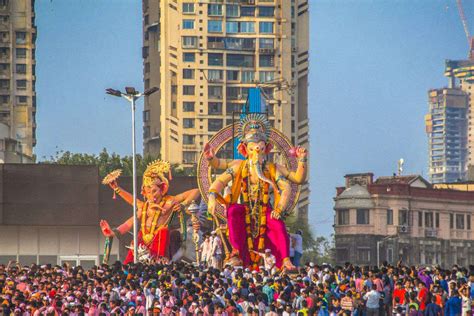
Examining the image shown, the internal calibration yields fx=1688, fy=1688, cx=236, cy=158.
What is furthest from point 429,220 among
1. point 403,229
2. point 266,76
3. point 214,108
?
point 214,108

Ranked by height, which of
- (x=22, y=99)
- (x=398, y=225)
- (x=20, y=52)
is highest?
(x=20, y=52)

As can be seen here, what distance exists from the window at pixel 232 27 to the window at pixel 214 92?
16.9 ft

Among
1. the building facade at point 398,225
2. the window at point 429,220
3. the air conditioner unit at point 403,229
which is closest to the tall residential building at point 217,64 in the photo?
the building facade at point 398,225

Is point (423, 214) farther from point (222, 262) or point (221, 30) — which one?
point (222, 262)

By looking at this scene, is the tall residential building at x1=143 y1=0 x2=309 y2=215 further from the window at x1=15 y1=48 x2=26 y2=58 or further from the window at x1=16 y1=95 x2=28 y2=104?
the window at x1=16 y1=95 x2=28 y2=104

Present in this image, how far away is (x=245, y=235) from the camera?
6019cm

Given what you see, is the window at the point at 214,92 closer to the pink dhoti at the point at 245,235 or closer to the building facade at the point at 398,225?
the building facade at the point at 398,225

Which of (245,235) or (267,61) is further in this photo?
(267,61)

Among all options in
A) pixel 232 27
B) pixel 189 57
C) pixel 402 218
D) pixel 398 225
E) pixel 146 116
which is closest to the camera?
pixel 398 225

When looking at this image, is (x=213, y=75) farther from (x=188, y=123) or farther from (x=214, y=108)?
(x=188, y=123)

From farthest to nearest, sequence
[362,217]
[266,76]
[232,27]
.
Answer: [266,76] < [232,27] < [362,217]

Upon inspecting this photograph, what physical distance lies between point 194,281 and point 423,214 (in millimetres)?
82793

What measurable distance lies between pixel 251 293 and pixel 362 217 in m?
83.8

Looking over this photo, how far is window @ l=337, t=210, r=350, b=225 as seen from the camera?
129375mm
